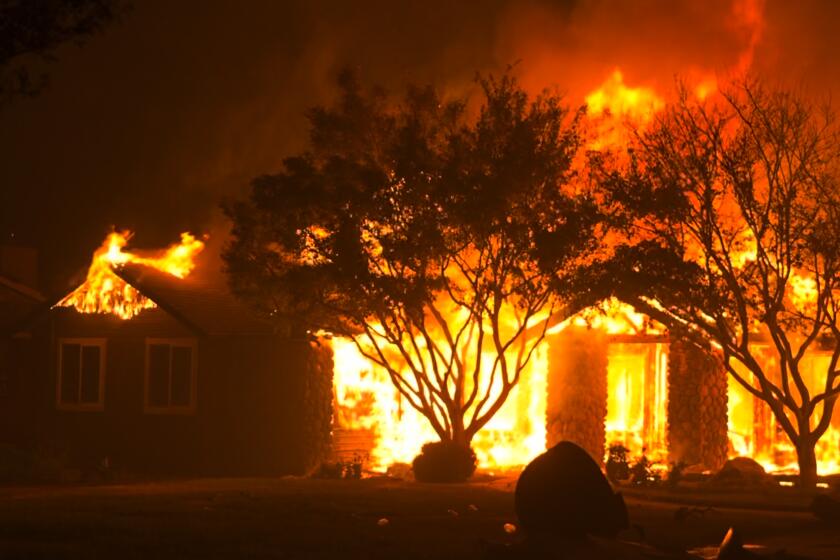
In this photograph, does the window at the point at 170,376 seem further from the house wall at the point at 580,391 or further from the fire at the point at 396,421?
the house wall at the point at 580,391

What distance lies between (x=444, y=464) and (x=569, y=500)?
36.7ft

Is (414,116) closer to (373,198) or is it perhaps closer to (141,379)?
(373,198)

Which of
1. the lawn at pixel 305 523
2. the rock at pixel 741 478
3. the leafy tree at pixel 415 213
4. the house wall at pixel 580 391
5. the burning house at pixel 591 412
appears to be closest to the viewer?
the lawn at pixel 305 523

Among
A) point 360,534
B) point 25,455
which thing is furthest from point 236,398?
point 360,534

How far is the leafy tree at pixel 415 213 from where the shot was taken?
2198 centimetres

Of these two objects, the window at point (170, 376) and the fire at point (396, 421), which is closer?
the window at point (170, 376)

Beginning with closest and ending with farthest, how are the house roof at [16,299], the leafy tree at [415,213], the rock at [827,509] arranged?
1. the rock at [827,509]
2. the leafy tree at [415,213]
3. the house roof at [16,299]

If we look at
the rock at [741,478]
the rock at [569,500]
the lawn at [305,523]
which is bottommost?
the lawn at [305,523]

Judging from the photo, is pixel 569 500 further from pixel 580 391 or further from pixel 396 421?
pixel 396 421

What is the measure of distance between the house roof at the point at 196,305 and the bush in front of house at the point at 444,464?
4463 millimetres

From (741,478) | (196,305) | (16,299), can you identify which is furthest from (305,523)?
(16,299)

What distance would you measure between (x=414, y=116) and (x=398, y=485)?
22.6 ft

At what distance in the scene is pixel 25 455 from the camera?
24.1 meters

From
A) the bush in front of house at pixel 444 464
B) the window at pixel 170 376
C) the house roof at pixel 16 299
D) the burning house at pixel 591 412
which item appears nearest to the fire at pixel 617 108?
the burning house at pixel 591 412
